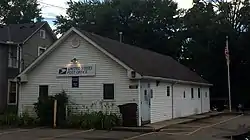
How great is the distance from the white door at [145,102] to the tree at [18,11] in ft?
121

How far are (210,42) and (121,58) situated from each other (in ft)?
79.4

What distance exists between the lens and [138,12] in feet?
171

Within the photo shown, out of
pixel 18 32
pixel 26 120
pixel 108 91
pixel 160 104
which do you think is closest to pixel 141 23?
pixel 18 32

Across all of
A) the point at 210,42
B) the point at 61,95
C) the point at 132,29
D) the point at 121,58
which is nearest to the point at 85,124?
the point at 61,95

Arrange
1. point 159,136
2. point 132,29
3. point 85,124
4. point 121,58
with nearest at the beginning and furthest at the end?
point 159,136
point 85,124
point 121,58
point 132,29

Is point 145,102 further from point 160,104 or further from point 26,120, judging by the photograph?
point 26,120

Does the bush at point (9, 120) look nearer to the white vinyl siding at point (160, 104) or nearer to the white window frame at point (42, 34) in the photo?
the white vinyl siding at point (160, 104)

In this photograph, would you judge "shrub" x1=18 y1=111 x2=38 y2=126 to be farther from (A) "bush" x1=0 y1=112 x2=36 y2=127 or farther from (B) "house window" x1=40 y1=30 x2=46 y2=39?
(B) "house window" x1=40 y1=30 x2=46 y2=39

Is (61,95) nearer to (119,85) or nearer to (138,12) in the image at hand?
(119,85)

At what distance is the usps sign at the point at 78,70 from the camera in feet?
74.8

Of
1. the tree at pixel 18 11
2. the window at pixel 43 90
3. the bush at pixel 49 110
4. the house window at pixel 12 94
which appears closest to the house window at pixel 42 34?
the house window at pixel 12 94

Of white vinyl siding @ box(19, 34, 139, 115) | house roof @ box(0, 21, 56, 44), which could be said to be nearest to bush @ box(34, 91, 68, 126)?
white vinyl siding @ box(19, 34, 139, 115)

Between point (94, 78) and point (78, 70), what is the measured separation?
3.67ft

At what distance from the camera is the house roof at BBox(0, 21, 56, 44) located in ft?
104
